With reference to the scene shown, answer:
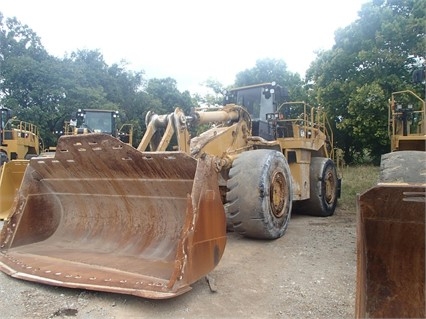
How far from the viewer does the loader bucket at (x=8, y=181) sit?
7660 mm

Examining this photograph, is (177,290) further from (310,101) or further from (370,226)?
(310,101)

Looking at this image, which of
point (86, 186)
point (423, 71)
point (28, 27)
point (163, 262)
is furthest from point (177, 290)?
point (28, 27)

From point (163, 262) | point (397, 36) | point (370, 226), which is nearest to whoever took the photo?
point (370, 226)

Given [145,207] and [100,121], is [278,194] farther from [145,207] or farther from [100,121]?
[100,121]

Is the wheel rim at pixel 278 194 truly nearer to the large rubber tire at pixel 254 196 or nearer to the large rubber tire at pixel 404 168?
the large rubber tire at pixel 254 196

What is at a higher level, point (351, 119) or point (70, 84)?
point (70, 84)

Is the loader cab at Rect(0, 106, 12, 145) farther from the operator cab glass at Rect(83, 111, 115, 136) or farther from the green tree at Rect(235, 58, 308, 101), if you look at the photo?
the green tree at Rect(235, 58, 308, 101)

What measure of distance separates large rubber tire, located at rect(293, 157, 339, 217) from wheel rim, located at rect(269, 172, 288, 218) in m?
2.36

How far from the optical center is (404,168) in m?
4.23

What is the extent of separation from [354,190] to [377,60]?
729 centimetres

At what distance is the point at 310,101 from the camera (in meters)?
20.4

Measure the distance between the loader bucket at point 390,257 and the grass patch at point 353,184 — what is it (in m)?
6.89

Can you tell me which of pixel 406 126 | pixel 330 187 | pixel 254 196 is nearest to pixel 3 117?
pixel 330 187

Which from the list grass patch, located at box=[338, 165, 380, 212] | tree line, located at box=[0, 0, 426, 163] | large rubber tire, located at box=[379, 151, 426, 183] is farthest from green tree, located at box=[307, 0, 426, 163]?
large rubber tire, located at box=[379, 151, 426, 183]
